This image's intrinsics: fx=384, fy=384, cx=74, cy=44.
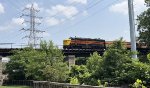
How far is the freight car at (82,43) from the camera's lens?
75.3m

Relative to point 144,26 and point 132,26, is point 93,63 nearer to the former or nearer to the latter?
point 132,26

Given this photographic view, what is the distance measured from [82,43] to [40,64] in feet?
111

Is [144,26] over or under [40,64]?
over

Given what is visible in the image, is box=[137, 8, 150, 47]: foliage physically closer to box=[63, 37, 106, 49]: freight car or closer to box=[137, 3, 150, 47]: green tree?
box=[137, 3, 150, 47]: green tree

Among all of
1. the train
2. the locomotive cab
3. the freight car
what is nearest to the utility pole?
the train

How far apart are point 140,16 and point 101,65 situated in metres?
37.7

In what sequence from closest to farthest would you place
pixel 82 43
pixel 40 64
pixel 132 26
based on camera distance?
pixel 132 26 → pixel 40 64 → pixel 82 43

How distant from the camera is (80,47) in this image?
76.4 meters

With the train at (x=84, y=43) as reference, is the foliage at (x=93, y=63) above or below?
below

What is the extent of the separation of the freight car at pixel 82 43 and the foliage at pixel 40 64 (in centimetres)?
979

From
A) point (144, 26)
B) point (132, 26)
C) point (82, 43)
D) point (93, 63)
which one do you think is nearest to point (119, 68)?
point (132, 26)

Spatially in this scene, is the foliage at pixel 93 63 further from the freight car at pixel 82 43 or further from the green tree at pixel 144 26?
the freight car at pixel 82 43

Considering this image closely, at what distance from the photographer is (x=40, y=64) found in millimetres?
42750

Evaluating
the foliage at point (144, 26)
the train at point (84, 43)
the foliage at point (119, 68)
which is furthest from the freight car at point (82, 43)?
the foliage at point (119, 68)
